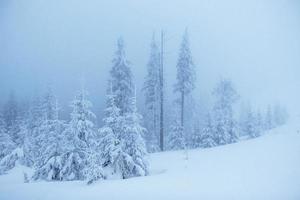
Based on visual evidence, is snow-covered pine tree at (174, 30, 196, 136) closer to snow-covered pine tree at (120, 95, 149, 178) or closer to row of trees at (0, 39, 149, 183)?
row of trees at (0, 39, 149, 183)

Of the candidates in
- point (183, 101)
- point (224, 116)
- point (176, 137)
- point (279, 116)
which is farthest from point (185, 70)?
point (279, 116)

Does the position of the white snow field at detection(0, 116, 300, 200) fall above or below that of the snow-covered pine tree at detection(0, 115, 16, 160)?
above

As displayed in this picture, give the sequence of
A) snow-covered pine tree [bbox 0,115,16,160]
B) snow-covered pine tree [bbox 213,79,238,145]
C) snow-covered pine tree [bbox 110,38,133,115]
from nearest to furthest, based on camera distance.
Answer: snow-covered pine tree [bbox 110,38,133,115], snow-covered pine tree [bbox 213,79,238,145], snow-covered pine tree [bbox 0,115,16,160]

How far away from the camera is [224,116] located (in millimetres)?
33750

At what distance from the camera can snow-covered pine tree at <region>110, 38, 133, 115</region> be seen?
3008 cm

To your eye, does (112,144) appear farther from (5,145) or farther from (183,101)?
(5,145)

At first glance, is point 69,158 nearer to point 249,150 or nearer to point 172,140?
point 249,150

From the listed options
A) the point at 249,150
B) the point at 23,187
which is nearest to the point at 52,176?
the point at 23,187

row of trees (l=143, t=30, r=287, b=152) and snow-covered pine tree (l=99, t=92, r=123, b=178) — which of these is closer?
snow-covered pine tree (l=99, t=92, r=123, b=178)

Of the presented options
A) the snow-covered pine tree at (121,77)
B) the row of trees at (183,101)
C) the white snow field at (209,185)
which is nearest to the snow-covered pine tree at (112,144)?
the white snow field at (209,185)

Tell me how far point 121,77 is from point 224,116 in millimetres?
13720

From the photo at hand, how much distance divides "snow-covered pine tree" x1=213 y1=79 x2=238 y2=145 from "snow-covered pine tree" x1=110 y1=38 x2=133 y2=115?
11376 millimetres

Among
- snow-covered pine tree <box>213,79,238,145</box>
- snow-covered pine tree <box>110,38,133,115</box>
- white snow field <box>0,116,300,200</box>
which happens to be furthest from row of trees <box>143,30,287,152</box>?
white snow field <box>0,116,300,200</box>

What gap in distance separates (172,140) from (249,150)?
68.9 ft
